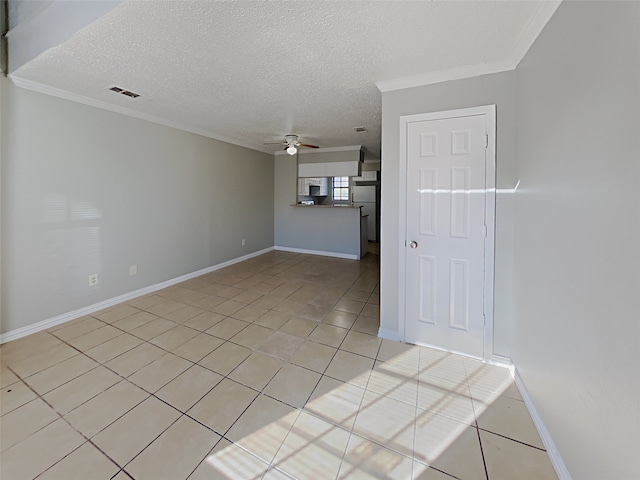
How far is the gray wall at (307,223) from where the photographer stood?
5777mm

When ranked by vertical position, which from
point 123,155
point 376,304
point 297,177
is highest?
point 297,177

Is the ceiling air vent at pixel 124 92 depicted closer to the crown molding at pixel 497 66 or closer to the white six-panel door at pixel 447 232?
the crown molding at pixel 497 66

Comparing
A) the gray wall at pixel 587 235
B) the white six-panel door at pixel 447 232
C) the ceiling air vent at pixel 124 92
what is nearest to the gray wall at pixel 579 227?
the gray wall at pixel 587 235

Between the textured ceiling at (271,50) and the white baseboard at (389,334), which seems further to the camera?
the white baseboard at (389,334)

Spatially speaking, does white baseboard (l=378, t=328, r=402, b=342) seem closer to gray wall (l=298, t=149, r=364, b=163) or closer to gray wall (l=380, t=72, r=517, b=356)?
gray wall (l=380, t=72, r=517, b=356)

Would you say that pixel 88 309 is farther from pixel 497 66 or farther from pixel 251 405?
pixel 497 66

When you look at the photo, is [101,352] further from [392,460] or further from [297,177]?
[297,177]

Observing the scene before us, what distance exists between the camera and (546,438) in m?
1.38

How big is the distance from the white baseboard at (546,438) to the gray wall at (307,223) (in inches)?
162

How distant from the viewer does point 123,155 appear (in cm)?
324

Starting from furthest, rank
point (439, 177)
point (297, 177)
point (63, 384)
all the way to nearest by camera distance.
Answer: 1. point (297, 177)
2. point (439, 177)
3. point (63, 384)

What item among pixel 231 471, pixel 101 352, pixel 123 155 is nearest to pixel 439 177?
pixel 231 471

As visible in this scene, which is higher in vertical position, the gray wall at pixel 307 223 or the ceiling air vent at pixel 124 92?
the ceiling air vent at pixel 124 92

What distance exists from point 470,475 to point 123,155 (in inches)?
171
